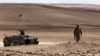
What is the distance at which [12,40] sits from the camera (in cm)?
2572

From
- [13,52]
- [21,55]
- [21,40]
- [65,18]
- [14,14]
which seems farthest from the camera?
[14,14]

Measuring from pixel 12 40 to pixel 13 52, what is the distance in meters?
9.16

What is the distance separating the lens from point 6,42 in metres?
26.0

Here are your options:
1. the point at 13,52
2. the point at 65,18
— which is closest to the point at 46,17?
the point at 65,18

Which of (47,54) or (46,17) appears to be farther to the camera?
(46,17)

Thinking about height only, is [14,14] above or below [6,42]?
above

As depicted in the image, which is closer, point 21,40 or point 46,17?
point 21,40

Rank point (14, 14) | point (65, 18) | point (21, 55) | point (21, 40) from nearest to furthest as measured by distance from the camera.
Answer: point (21, 55) → point (21, 40) → point (65, 18) → point (14, 14)

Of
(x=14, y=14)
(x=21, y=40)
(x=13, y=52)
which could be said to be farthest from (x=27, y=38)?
(x=14, y=14)

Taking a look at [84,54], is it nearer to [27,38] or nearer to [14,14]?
[27,38]

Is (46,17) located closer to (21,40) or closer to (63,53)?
(21,40)

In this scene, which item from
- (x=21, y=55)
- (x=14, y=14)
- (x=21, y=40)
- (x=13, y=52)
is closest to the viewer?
(x=21, y=55)

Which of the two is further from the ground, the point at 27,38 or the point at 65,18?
the point at 65,18

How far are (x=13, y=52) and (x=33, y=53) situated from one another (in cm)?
103
